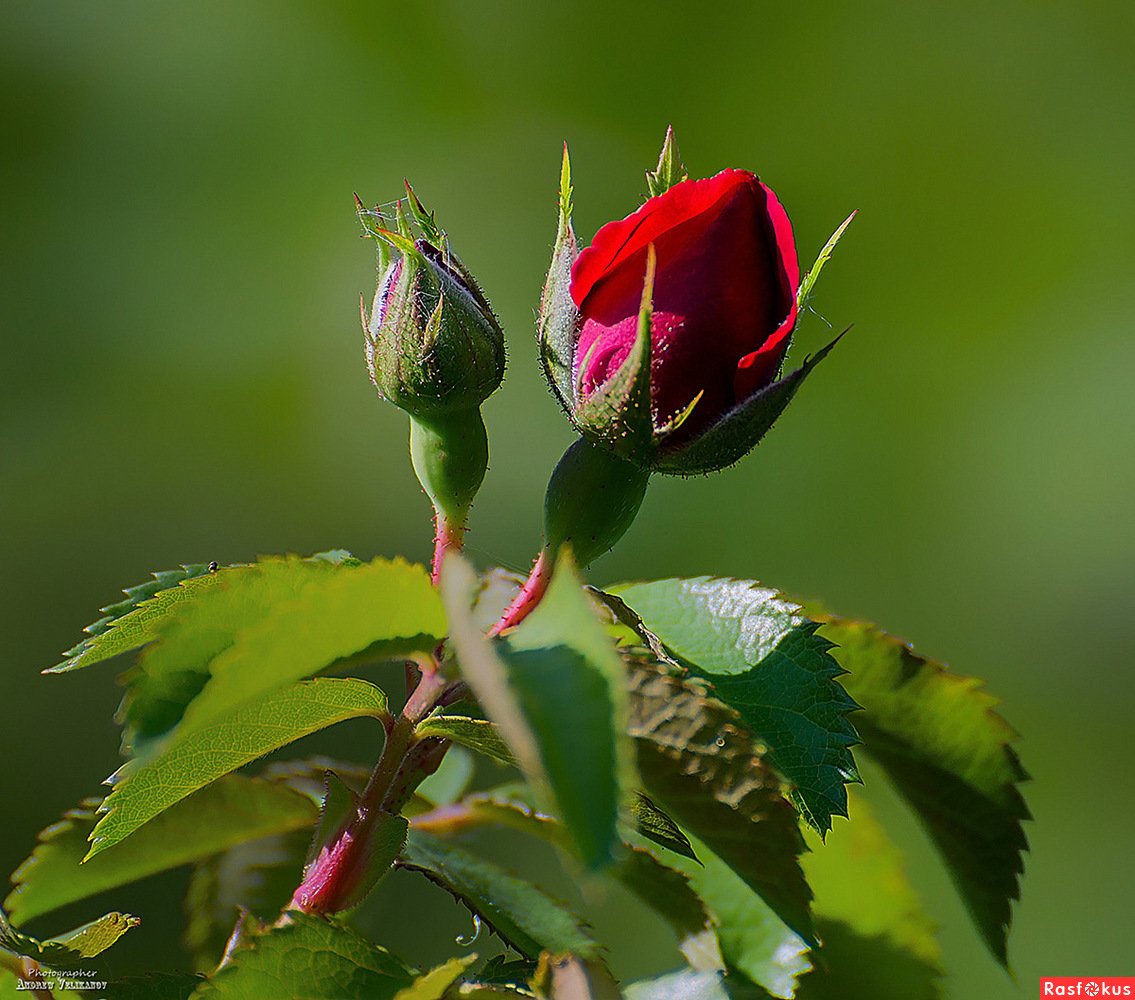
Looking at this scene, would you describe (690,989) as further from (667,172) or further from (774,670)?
(667,172)

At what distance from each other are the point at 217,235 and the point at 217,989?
2596mm

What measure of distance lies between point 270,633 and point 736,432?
0.66 feet

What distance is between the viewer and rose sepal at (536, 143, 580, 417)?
521mm

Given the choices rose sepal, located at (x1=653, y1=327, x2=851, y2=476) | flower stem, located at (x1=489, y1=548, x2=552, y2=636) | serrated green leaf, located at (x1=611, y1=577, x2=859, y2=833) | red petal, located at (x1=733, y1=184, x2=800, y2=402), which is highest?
red petal, located at (x1=733, y1=184, x2=800, y2=402)

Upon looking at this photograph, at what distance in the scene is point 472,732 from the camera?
1.54 ft

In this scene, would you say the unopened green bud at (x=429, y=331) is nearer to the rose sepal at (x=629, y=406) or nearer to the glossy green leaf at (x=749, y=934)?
the rose sepal at (x=629, y=406)

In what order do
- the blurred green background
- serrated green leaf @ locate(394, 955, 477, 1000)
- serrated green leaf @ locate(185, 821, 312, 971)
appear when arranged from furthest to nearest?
the blurred green background → serrated green leaf @ locate(185, 821, 312, 971) → serrated green leaf @ locate(394, 955, 477, 1000)

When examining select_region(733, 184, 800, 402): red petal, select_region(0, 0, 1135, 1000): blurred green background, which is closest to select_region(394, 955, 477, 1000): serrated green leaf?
select_region(733, 184, 800, 402): red petal

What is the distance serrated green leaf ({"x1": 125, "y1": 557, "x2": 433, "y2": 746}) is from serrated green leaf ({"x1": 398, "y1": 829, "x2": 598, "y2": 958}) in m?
0.18

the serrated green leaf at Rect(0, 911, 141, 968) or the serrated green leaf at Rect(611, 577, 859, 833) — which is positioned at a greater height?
the serrated green leaf at Rect(611, 577, 859, 833)

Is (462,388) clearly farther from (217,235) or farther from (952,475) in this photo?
(217,235)

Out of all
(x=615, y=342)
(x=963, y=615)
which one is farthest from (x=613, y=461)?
(x=963, y=615)

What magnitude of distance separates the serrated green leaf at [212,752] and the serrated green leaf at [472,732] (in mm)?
33

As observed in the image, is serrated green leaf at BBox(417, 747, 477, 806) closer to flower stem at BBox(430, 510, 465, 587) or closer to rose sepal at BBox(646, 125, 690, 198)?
flower stem at BBox(430, 510, 465, 587)
